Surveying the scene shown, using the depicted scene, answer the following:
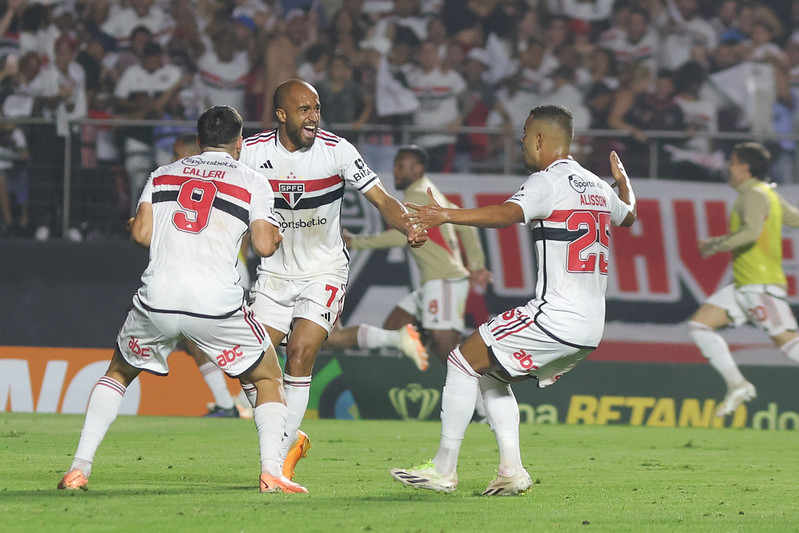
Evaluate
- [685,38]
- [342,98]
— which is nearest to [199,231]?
[342,98]

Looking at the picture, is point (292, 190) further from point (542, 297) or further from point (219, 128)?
point (542, 297)

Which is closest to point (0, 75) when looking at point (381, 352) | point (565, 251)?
point (381, 352)

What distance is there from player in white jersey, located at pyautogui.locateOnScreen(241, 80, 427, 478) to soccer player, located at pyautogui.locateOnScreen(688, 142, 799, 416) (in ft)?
19.4

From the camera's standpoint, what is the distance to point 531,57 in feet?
51.3

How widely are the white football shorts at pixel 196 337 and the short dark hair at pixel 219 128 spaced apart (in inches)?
35.3

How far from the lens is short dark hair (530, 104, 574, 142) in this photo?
673 cm

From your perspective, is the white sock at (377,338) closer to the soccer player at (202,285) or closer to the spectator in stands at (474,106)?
the spectator in stands at (474,106)

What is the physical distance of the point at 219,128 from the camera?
660 centimetres

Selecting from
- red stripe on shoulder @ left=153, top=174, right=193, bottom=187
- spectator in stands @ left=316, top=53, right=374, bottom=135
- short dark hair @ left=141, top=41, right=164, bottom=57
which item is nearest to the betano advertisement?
spectator in stands @ left=316, top=53, right=374, bottom=135

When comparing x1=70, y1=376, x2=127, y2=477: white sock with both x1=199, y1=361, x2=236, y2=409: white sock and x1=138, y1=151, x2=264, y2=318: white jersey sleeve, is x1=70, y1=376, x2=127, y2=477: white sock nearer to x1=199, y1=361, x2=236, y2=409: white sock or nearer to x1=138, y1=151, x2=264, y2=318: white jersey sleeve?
x1=138, y1=151, x2=264, y2=318: white jersey sleeve

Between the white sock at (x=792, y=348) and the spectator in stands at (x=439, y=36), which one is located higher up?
the spectator in stands at (x=439, y=36)

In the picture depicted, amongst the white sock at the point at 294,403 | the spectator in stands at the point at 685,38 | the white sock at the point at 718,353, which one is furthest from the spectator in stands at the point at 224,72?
the white sock at the point at 294,403

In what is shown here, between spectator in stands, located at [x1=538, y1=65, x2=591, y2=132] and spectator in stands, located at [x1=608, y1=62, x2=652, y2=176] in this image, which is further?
spectator in stands, located at [x1=538, y1=65, x2=591, y2=132]

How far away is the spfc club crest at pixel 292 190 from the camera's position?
7.61 metres
